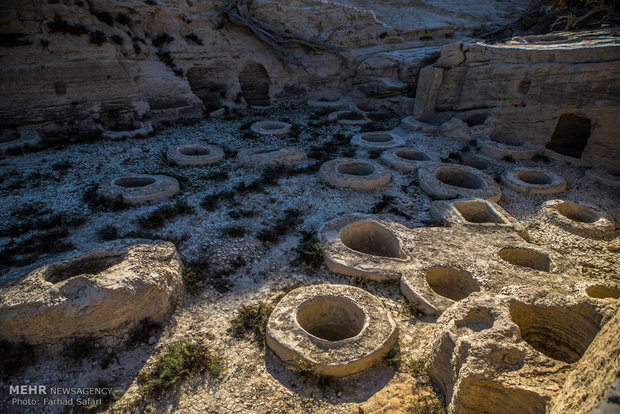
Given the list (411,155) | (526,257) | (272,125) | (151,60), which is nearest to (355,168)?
(411,155)

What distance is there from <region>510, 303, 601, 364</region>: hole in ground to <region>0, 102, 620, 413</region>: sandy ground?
5.24 ft

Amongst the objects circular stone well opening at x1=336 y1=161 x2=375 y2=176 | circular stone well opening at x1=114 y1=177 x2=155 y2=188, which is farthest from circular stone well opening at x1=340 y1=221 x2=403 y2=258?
circular stone well opening at x1=114 y1=177 x2=155 y2=188

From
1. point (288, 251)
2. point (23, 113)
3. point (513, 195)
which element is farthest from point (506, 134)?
point (23, 113)

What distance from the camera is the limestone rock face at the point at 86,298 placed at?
5859mm

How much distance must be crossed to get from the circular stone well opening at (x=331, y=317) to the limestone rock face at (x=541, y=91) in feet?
38.6

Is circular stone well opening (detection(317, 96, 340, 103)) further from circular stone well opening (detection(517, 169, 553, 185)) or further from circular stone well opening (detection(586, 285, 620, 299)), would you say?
circular stone well opening (detection(586, 285, 620, 299))

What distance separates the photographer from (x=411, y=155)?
1415cm

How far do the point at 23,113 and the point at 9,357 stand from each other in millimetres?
11555

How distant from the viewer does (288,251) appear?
8.95 metres

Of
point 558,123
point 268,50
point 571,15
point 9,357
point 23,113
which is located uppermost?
point 571,15

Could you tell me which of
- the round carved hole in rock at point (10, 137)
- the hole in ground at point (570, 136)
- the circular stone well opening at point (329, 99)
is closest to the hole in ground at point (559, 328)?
the hole in ground at point (570, 136)

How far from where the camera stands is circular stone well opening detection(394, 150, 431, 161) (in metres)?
13.8

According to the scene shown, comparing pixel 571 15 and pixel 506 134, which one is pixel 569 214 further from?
pixel 571 15

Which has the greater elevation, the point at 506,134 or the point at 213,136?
the point at 506,134
